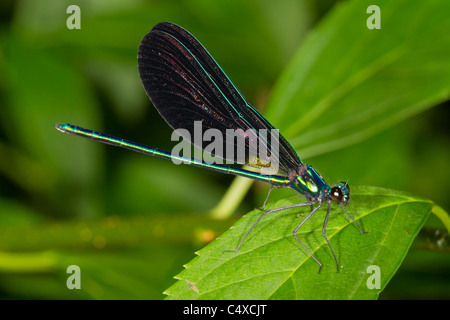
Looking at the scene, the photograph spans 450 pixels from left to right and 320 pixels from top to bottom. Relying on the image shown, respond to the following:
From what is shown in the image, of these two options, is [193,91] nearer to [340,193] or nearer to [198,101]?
[198,101]

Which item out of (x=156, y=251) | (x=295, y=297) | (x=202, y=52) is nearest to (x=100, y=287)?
(x=156, y=251)

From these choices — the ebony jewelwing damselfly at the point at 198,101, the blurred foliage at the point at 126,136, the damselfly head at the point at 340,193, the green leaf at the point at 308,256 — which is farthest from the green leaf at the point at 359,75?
the green leaf at the point at 308,256

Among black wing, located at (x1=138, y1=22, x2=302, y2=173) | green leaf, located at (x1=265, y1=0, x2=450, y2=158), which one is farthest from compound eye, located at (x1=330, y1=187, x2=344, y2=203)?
green leaf, located at (x1=265, y1=0, x2=450, y2=158)

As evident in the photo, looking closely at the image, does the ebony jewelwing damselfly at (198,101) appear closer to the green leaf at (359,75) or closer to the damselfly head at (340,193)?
the damselfly head at (340,193)

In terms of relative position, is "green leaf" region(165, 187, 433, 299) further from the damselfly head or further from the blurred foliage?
the blurred foliage

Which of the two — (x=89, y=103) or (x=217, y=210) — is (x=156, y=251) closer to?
(x=217, y=210)

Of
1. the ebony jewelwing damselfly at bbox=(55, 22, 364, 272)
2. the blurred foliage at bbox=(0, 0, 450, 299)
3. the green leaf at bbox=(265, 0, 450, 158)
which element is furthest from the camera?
the blurred foliage at bbox=(0, 0, 450, 299)
